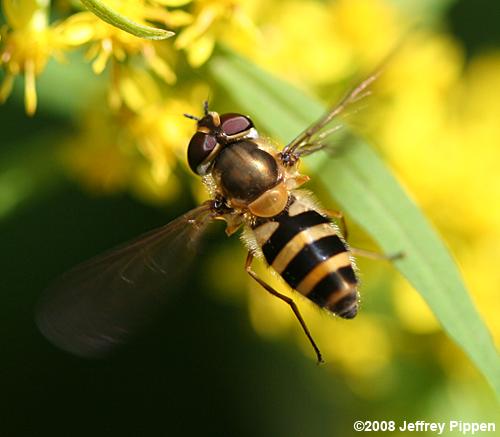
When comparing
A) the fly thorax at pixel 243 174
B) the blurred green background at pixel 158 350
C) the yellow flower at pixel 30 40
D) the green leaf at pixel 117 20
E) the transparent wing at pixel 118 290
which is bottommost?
the blurred green background at pixel 158 350

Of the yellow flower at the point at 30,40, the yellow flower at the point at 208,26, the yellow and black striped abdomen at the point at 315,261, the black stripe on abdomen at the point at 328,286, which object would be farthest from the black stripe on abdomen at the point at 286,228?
the yellow flower at the point at 30,40

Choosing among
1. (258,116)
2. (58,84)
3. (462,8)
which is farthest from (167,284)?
(462,8)

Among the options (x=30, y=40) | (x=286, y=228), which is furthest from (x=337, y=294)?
(x=30, y=40)

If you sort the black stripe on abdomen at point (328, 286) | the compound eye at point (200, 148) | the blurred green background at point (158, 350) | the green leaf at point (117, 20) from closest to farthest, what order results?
the green leaf at point (117, 20)
the black stripe on abdomen at point (328, 286)
the compound eye at point (200, 148)
the blurred green background at point (158, 350)

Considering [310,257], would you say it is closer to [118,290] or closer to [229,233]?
[229,233]

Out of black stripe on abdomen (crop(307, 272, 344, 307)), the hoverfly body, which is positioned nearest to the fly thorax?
the hoverfly body

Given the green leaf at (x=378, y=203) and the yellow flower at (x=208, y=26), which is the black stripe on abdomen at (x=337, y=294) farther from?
the yellow flower at (x=208, y=26)

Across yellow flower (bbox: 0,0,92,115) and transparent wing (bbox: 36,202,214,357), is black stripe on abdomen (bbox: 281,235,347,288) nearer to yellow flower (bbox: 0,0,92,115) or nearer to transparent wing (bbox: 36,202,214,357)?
transparent wing (bbox: 36,202,214,357)
